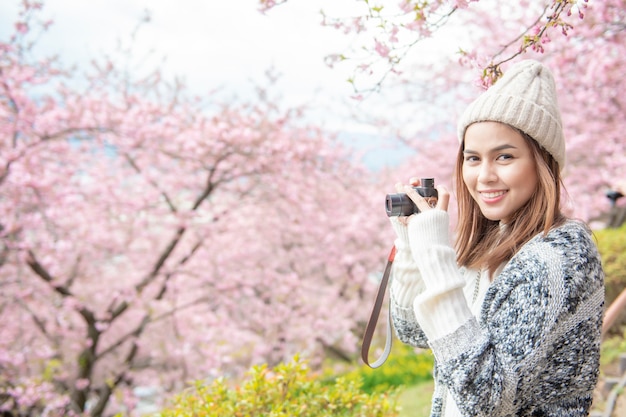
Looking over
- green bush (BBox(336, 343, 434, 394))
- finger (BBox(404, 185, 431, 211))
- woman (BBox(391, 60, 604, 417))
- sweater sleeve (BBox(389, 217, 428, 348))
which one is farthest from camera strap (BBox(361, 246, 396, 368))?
green bush (BBox(336, 343, 434, 394))

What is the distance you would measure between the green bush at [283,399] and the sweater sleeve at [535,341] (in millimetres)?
1049

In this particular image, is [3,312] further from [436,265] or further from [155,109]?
[436,265]

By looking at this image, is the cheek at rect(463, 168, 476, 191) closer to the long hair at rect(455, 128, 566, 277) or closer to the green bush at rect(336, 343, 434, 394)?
the long hair at rect(455, 128, 566, 277)

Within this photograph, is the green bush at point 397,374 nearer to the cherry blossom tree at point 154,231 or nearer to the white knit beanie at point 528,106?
the cherry blossom tree at point 154,231

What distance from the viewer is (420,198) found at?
4.84 ft

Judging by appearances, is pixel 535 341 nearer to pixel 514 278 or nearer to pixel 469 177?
pixel 514 278

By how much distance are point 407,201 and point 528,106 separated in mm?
394

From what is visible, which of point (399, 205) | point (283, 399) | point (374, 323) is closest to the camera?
point (399, 205)

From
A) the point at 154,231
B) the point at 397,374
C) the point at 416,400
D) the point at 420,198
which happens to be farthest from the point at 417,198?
the point at 154,231

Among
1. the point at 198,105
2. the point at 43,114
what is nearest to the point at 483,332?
the point at 43,114

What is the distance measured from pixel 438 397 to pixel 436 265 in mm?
429

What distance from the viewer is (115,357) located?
952 cm

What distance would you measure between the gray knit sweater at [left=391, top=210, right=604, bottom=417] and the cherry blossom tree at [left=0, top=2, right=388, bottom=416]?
491 cm

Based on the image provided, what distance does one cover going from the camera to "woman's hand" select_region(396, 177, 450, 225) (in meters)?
1.41
